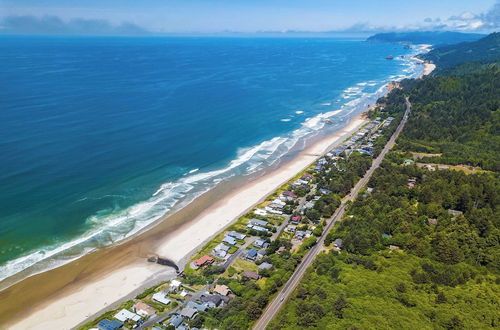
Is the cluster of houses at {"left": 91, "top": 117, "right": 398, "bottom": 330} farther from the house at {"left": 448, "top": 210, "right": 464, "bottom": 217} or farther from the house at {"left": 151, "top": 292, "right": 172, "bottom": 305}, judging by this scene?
the house at {"left": 448, "top": 210, "right": 464, "bottom": 217}

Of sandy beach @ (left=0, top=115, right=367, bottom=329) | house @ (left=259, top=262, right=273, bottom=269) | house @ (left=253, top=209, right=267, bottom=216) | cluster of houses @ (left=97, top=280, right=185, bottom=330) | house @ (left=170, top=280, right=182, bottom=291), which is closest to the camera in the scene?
cluster of houses @ (left=97, top=280, right=185, bottom=330)

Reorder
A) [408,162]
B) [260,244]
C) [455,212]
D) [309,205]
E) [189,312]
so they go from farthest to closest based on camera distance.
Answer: [408,162]
[309,205]
[455,212]
[260,244]
[189,312]

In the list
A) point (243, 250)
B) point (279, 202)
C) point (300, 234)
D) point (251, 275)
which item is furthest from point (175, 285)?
point (279, 202)

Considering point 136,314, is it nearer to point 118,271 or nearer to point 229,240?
point 118,271

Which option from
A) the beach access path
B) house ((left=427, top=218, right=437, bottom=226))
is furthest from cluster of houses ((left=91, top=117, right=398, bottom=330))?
the beach access path

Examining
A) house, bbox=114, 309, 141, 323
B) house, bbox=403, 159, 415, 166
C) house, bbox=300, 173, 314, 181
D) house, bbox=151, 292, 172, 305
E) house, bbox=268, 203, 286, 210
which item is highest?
house, bbox=403, 159, 415, 166
